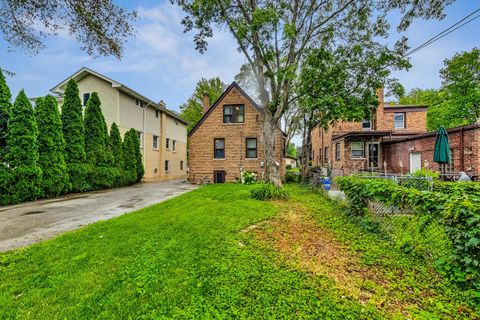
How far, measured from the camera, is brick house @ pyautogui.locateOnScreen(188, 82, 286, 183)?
1698 cm

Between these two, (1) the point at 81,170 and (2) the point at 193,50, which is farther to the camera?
(1) the point at 81,170

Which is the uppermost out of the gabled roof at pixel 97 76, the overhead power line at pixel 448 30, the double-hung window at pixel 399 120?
the gabled roof at pixel 97 76

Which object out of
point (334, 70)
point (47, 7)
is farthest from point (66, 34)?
point (334, 70)

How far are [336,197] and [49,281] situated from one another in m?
8.96

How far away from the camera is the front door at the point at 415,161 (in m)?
14.8

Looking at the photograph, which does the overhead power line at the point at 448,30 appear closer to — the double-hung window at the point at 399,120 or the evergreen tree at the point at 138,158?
the double-hung window at the point at 399,120

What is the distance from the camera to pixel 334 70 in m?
11.3

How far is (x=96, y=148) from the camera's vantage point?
554 inches

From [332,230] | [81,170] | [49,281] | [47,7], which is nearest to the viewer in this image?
[49,281]

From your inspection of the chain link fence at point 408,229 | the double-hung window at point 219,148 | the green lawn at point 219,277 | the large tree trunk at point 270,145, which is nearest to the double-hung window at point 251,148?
the double-hung window at point 219,148

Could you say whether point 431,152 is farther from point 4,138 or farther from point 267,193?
point 4,138

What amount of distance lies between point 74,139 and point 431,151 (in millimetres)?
21192

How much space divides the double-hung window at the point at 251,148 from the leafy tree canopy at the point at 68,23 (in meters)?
10.8

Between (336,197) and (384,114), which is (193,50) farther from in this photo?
(384,114)
